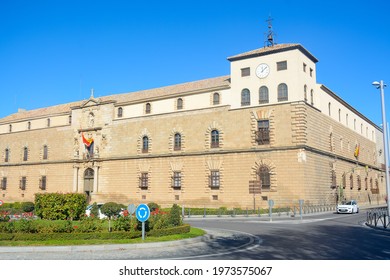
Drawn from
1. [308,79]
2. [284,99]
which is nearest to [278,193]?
[284,99]

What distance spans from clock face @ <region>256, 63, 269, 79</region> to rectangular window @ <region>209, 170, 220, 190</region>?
11.4 meters

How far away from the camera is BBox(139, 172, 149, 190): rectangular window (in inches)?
1866

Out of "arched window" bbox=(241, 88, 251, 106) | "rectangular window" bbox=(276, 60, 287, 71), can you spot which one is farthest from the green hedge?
"rectangular window" bbox=(276, 60, 287, 71)

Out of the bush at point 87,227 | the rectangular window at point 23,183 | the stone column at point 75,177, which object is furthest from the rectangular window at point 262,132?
the rectangular window at point 23,183

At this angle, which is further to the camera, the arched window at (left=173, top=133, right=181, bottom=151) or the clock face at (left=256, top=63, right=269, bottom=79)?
the arched window at (left=173, top=133, right=181, bottom=151)

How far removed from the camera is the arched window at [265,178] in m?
38.9

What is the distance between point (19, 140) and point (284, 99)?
44.2 metres

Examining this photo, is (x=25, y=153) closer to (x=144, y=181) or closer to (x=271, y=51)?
(x=144, y=181)

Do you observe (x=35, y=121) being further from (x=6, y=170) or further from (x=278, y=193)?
(x=278, y=193)

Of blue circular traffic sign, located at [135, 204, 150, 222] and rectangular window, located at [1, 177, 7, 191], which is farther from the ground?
rectangular window, located at [1, 177, 7, 191]

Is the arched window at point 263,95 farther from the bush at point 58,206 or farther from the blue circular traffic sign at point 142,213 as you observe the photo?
the blue circular traffic sign at point 142,213

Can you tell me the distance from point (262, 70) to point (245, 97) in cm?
336

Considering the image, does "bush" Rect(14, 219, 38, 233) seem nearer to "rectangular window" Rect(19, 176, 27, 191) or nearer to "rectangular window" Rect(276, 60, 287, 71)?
"rectangular window" Rect(276, 60, 287, 71)

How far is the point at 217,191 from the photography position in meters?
41.8
